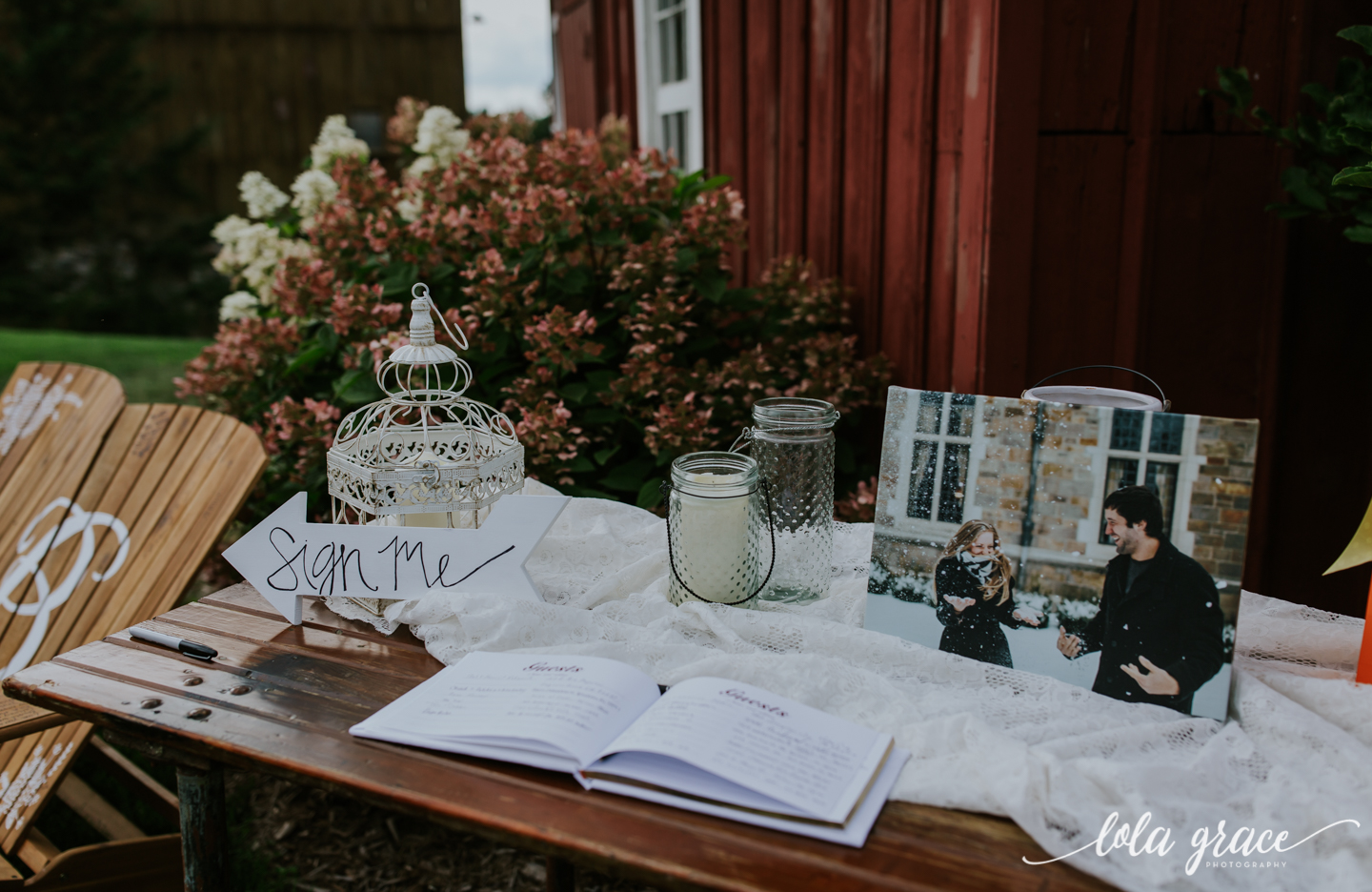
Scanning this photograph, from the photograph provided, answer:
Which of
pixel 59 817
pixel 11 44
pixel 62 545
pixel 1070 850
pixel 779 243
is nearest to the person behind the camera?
pixel 1070 850

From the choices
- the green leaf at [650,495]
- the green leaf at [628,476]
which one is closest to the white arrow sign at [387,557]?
the green leaf at [650,495]

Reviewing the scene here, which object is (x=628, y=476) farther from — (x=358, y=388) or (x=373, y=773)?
(x=373, y=773)

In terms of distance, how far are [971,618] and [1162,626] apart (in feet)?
0.78

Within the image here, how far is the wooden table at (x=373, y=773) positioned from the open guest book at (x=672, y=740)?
0.06 feet

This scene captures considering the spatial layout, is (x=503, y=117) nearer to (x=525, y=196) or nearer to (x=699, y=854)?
(x=525, y=196)

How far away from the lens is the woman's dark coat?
128 cm

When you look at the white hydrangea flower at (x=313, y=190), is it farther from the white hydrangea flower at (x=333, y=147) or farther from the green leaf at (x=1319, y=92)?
the green leaf at (x=1319, y=92)

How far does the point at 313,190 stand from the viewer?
3.29 metres

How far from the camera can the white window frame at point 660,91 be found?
13.4 ft

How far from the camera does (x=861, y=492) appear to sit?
8.40ft

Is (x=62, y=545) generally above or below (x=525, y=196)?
below

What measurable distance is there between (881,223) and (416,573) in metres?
1.95

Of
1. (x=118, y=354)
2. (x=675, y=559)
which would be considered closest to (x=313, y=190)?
(x=675, y=559)

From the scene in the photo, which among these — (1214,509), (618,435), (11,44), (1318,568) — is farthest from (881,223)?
(11,44)
